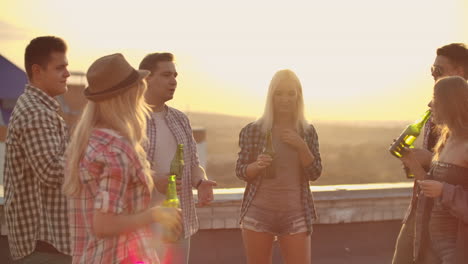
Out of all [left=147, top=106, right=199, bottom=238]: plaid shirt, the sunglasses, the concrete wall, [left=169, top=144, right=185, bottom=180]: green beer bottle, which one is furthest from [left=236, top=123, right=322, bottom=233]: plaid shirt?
the concrete wall

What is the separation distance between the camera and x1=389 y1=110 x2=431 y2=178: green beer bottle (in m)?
4.51

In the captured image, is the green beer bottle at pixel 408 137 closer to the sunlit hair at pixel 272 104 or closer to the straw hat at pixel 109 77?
the sunlit hair at pixel 272 104

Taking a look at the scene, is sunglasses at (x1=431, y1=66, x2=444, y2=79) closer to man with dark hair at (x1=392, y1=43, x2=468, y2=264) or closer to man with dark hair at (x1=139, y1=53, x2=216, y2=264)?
man with dark hair at (x1=392, y1=43, x2=468, y2=264)

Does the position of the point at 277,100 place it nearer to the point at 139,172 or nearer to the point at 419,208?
the point at 419,208

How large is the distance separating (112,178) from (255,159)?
278cm

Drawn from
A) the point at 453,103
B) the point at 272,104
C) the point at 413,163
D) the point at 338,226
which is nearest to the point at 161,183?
the point at 272,104

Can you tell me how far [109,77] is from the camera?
300cm

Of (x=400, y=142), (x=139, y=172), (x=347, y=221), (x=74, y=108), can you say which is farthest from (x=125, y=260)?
(x=74, y=108)

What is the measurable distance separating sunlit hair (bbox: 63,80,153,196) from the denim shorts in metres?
2.39

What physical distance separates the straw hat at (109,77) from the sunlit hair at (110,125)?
0.03 metres

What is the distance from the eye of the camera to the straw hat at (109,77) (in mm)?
2951

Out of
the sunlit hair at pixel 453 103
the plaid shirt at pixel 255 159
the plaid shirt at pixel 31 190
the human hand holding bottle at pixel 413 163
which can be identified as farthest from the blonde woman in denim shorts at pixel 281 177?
the plaid shirt at pixel 31 190

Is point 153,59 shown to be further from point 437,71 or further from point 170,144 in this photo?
point 437,71

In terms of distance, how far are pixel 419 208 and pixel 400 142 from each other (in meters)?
0.54
